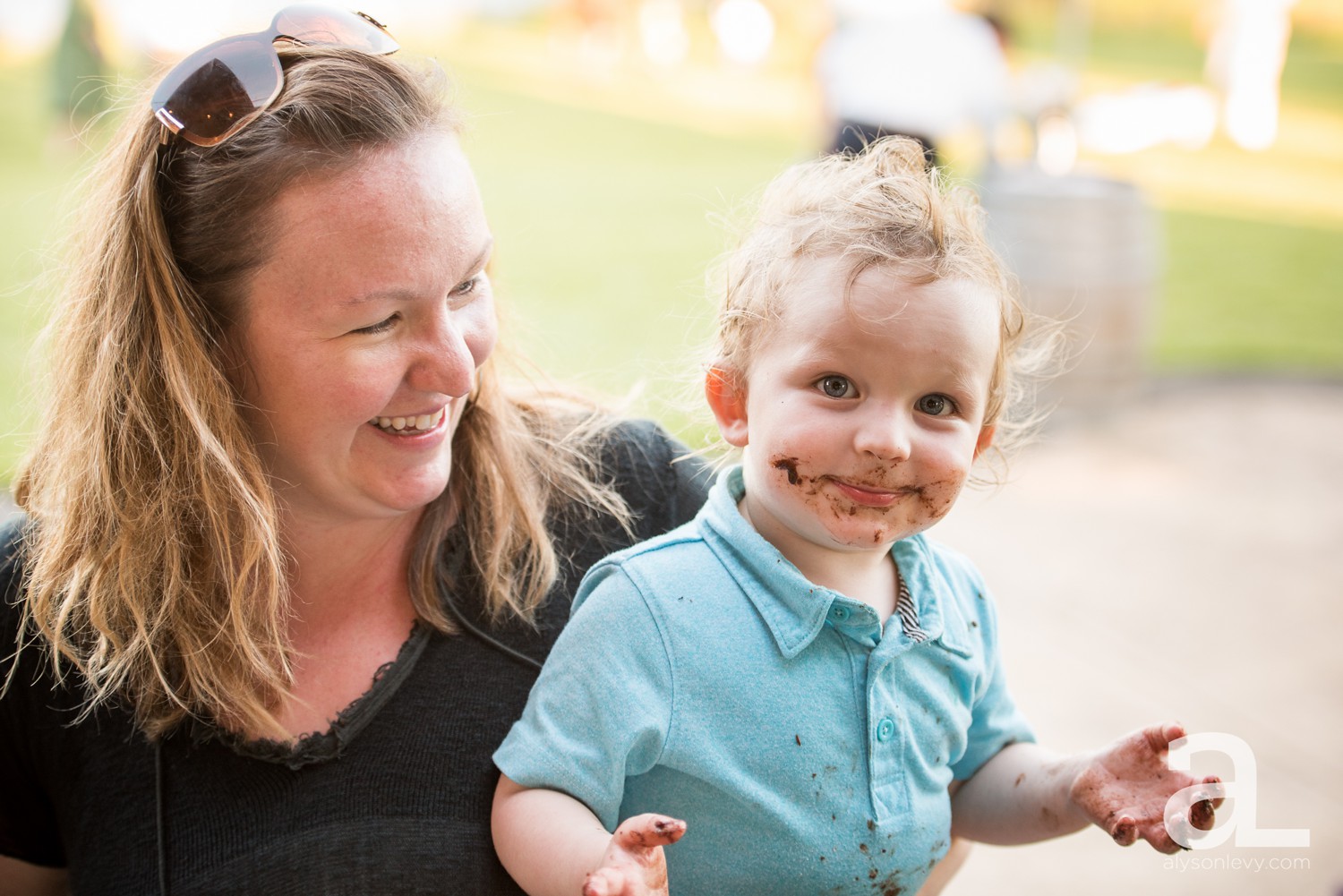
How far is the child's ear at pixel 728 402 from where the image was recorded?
4.68 ft

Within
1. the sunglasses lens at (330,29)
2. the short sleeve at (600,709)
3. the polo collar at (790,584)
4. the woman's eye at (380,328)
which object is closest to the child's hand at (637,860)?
the short sleeve at (600,709)

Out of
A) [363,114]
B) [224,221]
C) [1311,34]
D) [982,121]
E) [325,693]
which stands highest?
[1311,34]

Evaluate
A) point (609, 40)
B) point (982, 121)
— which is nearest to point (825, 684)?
point (982, 121)

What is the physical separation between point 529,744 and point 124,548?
1.82 ft

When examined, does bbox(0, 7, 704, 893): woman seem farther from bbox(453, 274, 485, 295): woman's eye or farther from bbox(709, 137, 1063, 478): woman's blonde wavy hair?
bbox(709, 137, 1063, 478): woman's blonde wavy hair

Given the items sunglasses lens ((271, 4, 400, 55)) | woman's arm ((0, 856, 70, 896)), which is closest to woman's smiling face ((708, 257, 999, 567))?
sunglasses lens ((271, 4, 400, 55))

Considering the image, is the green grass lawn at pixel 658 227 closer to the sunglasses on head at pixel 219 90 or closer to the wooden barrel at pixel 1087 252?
the sunglasses on head at pixel 219 90

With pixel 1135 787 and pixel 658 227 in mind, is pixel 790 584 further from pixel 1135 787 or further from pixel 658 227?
pixel 658 227

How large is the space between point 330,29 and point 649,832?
3.37 ft

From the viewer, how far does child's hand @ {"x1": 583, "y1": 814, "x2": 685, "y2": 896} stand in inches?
42.3

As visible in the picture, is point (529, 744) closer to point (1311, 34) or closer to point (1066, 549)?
point (1066, 549)

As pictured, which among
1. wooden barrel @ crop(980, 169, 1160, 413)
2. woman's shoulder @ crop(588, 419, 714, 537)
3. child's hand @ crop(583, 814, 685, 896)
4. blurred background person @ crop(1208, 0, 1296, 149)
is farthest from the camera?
blurred background person @ crop(1208, 0, 1296, 149)

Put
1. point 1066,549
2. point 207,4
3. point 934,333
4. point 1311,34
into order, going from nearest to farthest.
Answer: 1. point 934,333
2. point 1066,549
3. point 207,4
4. point 1311,34

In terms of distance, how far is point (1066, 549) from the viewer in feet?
15.5
